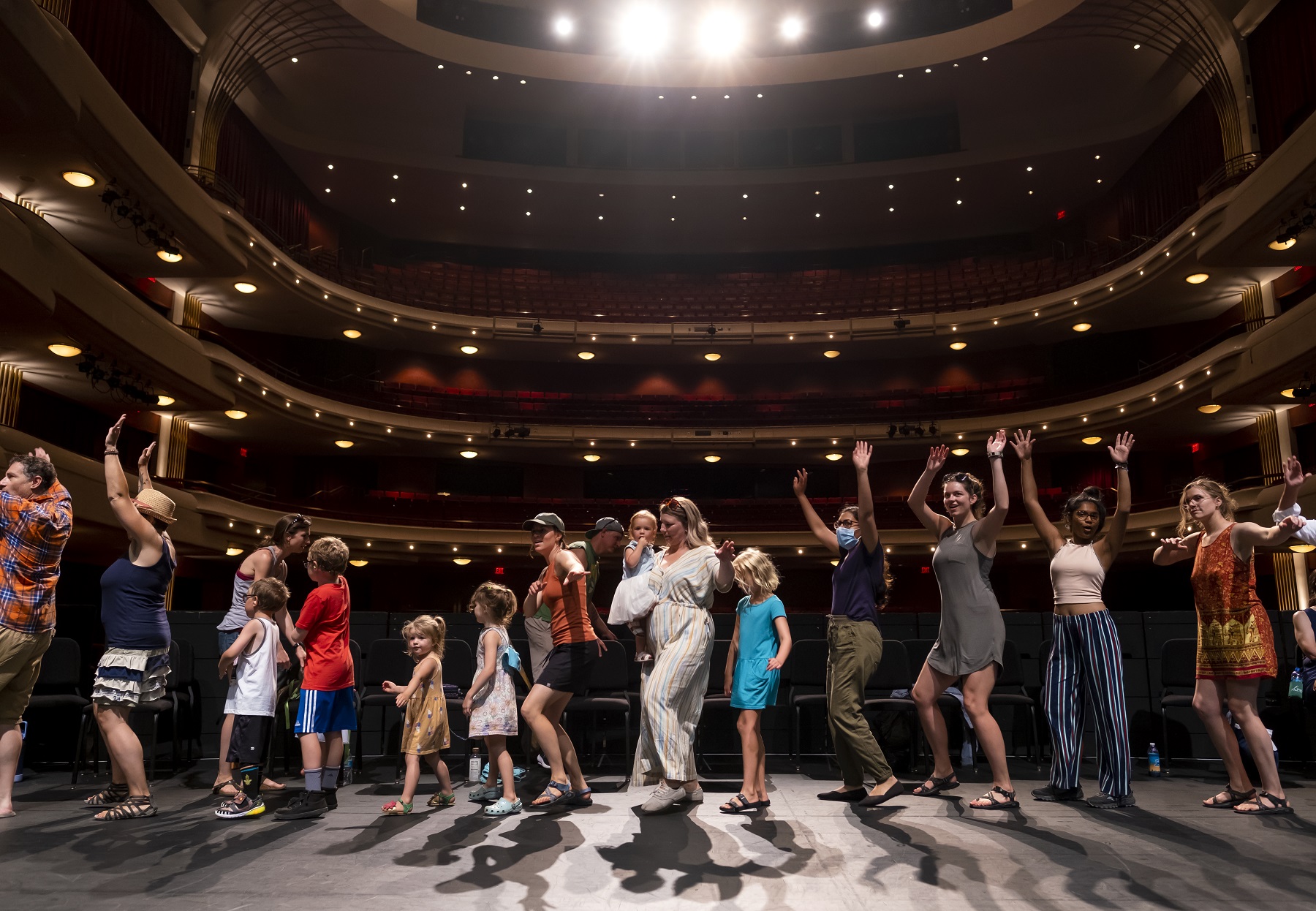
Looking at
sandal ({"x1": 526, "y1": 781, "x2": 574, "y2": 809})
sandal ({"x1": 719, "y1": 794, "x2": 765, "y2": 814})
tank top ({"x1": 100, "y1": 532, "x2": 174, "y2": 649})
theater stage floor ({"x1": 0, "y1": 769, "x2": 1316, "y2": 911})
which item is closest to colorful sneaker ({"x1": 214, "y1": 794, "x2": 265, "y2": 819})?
theater stage floor ({"x1": 0, "y1": 769, "x2": 1316, "y2": 911})

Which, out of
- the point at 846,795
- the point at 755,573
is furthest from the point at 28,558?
the point at 846,795

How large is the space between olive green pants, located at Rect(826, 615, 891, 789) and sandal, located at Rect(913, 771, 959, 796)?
36 centimetres

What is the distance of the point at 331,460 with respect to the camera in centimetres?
2252

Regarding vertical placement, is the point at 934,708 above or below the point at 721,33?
below

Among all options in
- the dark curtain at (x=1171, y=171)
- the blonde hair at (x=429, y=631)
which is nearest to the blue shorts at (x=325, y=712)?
the blonde hair at (x=429, y=631)

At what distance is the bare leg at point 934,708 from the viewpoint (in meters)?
4.81

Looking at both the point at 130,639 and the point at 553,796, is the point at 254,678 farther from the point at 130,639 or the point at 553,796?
the point at 553,796

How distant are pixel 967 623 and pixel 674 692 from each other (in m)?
1.68

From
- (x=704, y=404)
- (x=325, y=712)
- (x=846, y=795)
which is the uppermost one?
(x=704, y=404)

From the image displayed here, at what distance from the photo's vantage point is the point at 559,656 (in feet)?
15.1

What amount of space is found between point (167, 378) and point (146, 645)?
11952mm

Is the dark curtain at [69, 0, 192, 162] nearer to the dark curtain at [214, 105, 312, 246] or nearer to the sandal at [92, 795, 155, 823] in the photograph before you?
the dark curtain at [214, 105, 312, 246]

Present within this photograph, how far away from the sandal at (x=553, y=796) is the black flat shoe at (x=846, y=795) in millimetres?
1416

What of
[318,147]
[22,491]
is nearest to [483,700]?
[22,491]
